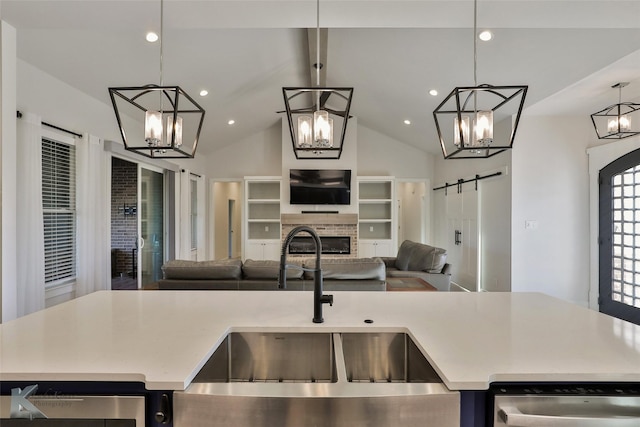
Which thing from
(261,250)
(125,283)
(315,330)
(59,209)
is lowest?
(125,283)

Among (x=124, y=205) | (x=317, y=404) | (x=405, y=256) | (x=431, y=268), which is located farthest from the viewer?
(x=405, y=256)

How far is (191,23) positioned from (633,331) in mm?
3001

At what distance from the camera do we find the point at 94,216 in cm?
355

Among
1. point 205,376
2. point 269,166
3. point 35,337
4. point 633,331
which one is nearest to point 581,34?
point 633,331

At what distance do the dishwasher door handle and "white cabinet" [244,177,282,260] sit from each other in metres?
6.16

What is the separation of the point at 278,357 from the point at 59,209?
3237 mm

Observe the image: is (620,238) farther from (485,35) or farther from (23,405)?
(23,405)

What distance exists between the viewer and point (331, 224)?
661 cm

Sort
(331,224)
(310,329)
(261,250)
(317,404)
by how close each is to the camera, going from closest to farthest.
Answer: (317,404) → (310,329) → (331,224) → (261,250)

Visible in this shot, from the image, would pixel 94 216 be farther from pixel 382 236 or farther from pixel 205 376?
pixel 382 236

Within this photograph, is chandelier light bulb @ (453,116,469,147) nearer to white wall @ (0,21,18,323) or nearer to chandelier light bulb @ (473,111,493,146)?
chandelier light bulb @ (473,111,493,146)

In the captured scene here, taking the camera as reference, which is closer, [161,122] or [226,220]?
[161,122]

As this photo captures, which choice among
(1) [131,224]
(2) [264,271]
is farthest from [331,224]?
(2) [264,271]

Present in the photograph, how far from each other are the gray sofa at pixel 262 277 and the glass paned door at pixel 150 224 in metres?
2.36
